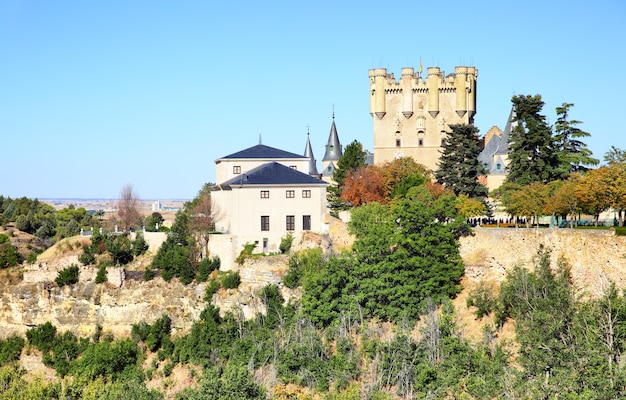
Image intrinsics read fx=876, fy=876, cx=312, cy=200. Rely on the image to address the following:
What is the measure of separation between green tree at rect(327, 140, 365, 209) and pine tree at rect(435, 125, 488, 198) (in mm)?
5531

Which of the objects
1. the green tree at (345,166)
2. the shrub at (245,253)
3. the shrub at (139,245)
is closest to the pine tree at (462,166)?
the green tree at (345,166)

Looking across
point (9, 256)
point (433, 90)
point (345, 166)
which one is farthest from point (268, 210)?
point (433, 90)

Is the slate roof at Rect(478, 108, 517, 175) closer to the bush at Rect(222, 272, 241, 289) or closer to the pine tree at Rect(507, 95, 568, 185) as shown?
the pine tree at Rect(507, 95, 568, 185)

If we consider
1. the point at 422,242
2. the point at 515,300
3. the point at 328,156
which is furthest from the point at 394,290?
the point at 328,156

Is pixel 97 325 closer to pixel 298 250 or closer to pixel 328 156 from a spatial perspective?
pixel 298 250

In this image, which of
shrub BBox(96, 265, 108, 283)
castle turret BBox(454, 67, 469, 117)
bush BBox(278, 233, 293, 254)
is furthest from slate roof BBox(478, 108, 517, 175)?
shrub BBox(96, 265, 108, 283)

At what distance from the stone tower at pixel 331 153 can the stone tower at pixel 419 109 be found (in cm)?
948

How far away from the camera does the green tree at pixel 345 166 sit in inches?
2154

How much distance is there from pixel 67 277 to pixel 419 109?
Answer: 1063 inches

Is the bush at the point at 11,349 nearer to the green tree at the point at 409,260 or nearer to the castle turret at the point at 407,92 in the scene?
the green tree at the point at 409,260

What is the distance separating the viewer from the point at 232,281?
4438 centimetres

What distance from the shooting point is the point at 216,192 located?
51.1m

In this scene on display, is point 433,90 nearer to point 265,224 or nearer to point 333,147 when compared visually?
point 333,147

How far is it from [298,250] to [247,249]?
9.00ft
